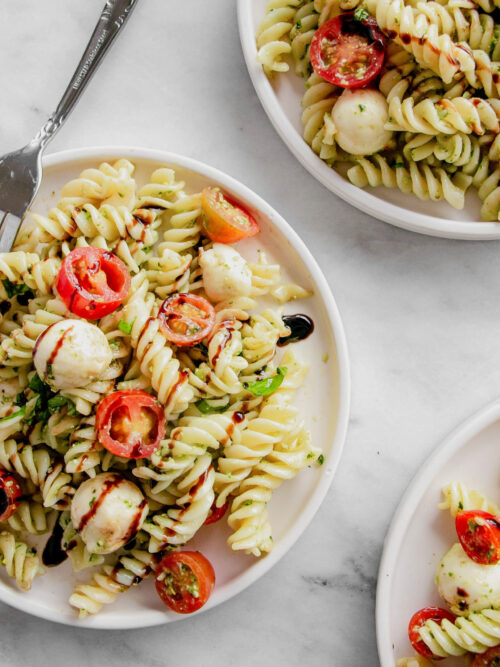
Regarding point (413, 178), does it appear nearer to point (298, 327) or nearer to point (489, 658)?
point (298, 327)

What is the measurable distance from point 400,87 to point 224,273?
1020mm

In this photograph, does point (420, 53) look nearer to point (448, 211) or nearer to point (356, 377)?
point (448, 211)

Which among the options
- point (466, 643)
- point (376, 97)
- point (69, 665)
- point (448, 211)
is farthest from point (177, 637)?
point (376, 97)

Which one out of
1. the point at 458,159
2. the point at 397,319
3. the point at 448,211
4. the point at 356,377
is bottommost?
the point at 356,377

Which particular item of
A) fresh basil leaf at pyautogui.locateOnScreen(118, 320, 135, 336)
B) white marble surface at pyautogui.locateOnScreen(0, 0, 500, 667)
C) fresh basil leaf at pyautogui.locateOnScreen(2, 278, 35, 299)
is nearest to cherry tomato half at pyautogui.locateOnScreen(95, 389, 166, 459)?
fresh basil leaf at pyautogui.locateOnScreen(118, 320, 135, 336)

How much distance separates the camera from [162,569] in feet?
10.00

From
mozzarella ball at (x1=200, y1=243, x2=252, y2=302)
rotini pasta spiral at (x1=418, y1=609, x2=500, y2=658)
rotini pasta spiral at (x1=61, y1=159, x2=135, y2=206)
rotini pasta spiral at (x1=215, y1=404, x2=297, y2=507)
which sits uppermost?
rotini pasta spiral at (x1=61, y1=159, x2=135, y2=206)

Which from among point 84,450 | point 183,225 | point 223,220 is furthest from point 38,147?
point 84,450

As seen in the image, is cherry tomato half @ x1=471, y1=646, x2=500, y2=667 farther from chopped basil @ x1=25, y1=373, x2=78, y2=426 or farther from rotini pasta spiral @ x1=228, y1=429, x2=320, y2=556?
chopped basil @ x1=25, y1=373, x2=78, y2=426

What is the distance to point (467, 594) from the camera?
3020mm

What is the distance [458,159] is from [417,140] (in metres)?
0.18

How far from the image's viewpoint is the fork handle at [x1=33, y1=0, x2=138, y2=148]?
3.24 m

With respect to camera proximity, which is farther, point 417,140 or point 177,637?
point 177,637

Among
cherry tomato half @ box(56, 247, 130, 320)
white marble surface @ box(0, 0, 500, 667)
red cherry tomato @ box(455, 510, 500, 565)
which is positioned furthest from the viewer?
white marble surface @ box(0, 0, 500, 667)
